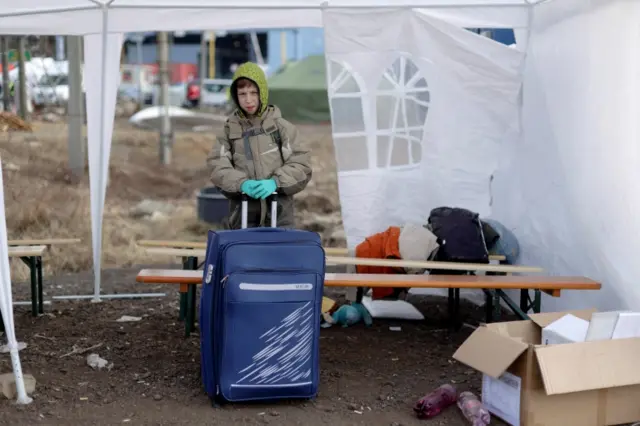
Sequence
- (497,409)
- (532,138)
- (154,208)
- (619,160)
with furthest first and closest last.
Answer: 1. (154,208)
2. (532,138)
3. (619,160)
4. (497,409)

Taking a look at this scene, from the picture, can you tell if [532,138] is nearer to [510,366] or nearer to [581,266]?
[581,266]

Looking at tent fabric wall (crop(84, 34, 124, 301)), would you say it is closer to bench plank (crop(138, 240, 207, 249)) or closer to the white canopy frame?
the white canopy frame

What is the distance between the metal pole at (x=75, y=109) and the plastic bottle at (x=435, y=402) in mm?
7472

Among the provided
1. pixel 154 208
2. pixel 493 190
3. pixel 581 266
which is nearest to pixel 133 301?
pixel 493 190

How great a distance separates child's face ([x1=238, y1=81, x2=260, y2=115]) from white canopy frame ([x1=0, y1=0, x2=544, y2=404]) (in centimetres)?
121

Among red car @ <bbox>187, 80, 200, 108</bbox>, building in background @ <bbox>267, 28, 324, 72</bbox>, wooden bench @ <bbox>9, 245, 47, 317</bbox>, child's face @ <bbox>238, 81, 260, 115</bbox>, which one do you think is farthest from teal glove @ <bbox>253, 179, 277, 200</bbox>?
building in background @ <bbox>267, 28, 324, 72</bbox>

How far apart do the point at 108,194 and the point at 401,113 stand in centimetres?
700

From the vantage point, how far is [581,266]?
5.38 metres

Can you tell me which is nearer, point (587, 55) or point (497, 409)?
point (497, 409)

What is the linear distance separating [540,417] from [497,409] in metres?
0.31

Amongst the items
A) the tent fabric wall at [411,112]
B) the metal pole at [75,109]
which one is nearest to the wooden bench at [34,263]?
the tent fabric wall at [411,112]

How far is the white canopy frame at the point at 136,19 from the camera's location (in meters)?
6.07

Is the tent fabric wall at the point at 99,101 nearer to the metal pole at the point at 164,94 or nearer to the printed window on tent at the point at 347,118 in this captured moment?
the printed window on tent at the point at 347,118

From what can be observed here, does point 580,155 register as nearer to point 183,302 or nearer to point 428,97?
point 428,97
